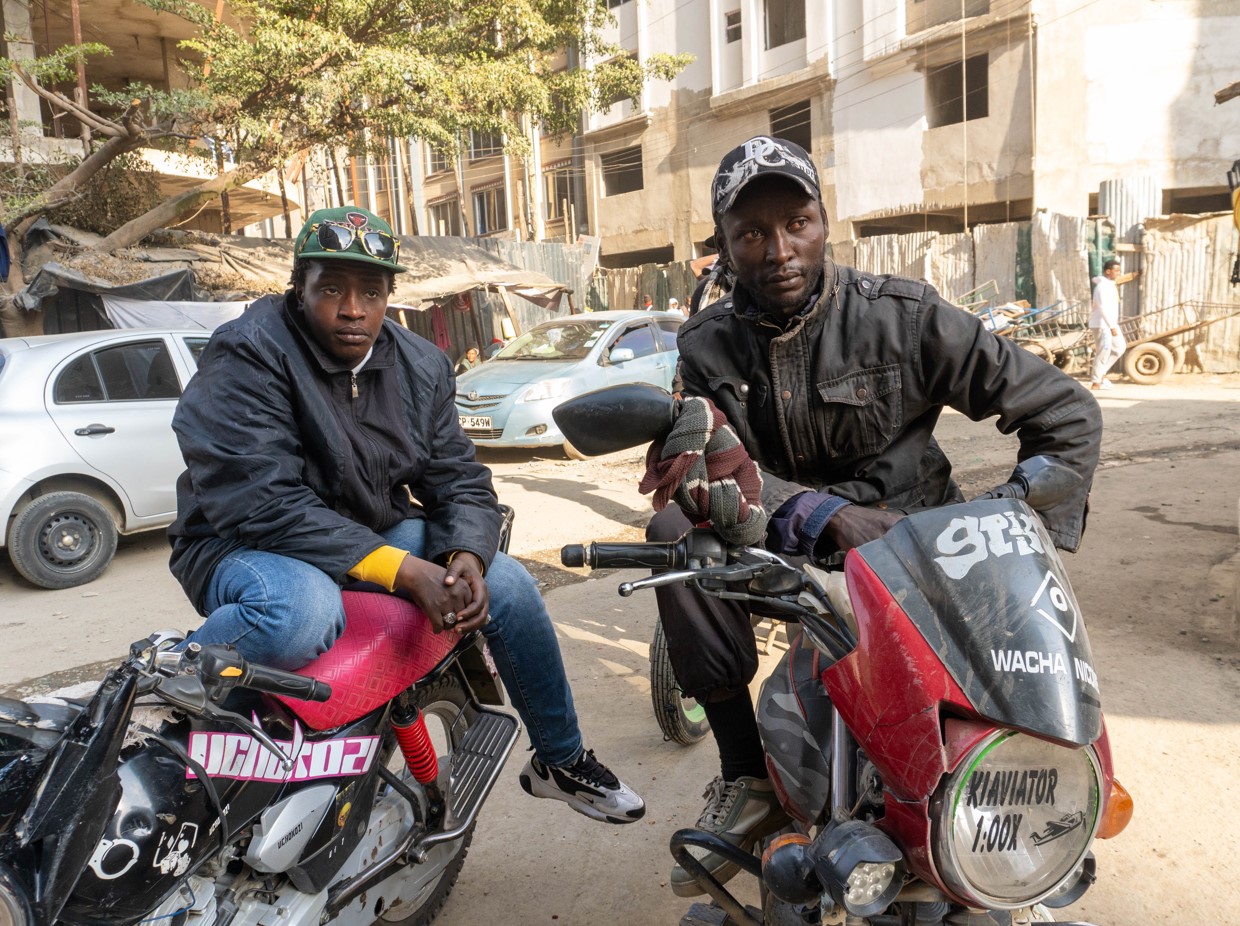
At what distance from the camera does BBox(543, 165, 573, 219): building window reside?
28.7 meters

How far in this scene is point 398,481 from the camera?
2396mm

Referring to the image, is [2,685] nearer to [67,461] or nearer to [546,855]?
[67,461]

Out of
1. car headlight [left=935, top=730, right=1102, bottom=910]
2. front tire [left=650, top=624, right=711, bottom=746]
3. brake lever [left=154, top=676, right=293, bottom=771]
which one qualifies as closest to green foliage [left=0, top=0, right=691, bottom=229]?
front tire [left=650, top=624, right=711, bottom=746]

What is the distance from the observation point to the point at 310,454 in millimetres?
2238

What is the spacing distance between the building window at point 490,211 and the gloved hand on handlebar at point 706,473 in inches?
1232

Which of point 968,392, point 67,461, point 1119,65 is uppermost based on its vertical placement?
point 1119,65

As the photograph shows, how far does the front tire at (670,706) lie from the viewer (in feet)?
10.6

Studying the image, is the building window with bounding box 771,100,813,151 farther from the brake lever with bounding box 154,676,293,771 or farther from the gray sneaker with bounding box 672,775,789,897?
the brake lever with bounding box 154,676,293,771

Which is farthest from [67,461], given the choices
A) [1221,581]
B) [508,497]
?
[1221,581]

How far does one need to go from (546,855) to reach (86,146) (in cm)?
1262

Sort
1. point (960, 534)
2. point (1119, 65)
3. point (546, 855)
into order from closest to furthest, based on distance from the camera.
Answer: point (960, 534), point (546, 855), point (1119, 65)

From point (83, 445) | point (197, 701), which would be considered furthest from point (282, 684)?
point (83, 445)

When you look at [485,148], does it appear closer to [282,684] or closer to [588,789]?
[588,789]

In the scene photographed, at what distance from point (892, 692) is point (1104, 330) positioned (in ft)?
43.6
